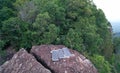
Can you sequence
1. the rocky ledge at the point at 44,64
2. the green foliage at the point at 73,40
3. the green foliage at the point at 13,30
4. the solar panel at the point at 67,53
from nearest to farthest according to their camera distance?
the rocky ledge at the point at 44,64 → the solar panel at the point at 67,53 → the green foliage at the point at 73,40 → the green foliage at the point at 13,30

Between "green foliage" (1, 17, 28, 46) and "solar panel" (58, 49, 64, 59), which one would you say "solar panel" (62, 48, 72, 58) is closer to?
"solar panel" (58, 49, 64, 59)

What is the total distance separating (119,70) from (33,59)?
15.6 m

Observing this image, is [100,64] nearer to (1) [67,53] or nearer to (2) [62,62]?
(1) [67,53]

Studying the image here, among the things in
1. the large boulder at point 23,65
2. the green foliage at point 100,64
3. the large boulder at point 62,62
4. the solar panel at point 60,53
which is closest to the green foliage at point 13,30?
the large boulder at point 62,62

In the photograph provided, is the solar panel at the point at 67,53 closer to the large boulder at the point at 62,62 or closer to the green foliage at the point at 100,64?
the large boulder at the point at 62,62

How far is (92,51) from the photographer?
25719 mm

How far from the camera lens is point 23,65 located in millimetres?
19781

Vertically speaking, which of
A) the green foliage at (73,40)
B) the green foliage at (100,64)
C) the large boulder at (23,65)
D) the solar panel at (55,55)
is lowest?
the green foliage at (100,64)

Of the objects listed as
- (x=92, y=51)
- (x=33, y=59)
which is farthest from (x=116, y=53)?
(x=33, y=59)

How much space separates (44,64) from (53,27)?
3273 mm

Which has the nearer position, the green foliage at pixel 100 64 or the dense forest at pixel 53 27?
the dense forest at pixel 53 27

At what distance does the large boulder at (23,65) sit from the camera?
19.3m

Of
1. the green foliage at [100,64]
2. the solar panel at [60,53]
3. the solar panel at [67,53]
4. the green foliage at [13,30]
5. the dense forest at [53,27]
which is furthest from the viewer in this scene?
the green foliage at [100,64]

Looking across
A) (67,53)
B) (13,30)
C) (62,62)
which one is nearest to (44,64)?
(62,62)
